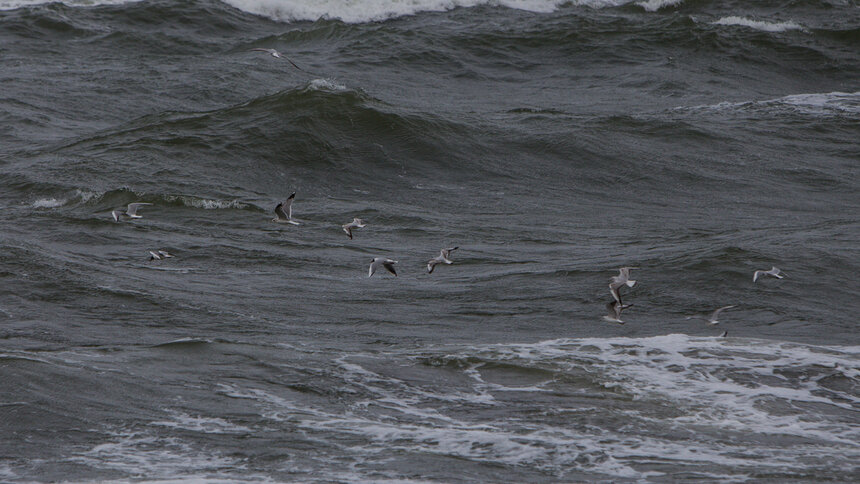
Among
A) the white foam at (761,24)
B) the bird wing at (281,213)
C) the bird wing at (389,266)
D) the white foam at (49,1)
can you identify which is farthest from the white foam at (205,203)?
the white foam at (761,24)

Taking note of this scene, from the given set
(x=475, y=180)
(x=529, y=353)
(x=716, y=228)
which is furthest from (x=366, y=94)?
(x=529, y=353)

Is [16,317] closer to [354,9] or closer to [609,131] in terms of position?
[609,131]

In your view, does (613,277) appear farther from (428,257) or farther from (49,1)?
(49,1)

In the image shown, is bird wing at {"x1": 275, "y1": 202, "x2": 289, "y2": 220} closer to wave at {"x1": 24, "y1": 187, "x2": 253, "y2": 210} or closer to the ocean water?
the ocean water

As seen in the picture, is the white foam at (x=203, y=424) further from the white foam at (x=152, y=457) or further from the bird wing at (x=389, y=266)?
the bird wing at (x=389, y=266)

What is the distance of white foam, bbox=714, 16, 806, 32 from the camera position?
2741cm

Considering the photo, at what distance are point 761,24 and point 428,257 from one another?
18.1 metres

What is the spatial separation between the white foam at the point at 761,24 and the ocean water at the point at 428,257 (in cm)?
132

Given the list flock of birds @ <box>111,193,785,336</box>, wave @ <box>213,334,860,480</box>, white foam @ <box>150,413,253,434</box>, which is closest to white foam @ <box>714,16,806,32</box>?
flock of birds @ <box>111,193,785,336</box>

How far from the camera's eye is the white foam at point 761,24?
27.4 meters

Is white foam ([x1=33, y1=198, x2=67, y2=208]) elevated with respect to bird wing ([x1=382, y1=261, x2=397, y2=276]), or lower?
lower

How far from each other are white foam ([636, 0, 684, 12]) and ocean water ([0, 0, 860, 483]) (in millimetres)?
4195

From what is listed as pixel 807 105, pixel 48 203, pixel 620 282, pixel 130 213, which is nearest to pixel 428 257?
pixel 620 282

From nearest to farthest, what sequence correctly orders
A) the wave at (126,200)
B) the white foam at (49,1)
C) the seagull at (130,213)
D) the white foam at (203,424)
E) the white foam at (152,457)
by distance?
the white foam at (152,457) → the white foam at (203,424) → the seagull at (130,213) → the wave at (126,200) → the white foam at (49,1)
